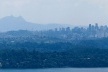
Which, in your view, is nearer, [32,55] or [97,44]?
[32,55]

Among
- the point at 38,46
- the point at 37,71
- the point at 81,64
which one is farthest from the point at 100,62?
the point at 38,46

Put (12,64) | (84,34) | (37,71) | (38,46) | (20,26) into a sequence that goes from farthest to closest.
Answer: (20,26) → (84,34) → (38,46) → (12,64) → (37,71)

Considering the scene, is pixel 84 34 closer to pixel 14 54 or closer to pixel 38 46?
pixel 38 46

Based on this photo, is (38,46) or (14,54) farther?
(38,46)

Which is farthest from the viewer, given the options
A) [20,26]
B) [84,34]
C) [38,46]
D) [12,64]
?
[20,26]

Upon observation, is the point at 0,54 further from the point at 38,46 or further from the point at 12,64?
the point at 38,46

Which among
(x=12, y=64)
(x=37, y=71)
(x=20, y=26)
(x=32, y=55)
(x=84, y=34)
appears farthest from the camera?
(x=20, y=26)

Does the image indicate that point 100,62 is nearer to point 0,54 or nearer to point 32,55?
point 32,55

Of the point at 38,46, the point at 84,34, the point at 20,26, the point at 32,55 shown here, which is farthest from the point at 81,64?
the point at 20,26

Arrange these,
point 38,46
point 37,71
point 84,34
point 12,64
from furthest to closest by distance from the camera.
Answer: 1. point 84,34
2. point 38,46
3. point 12,64
4. point 37,71
